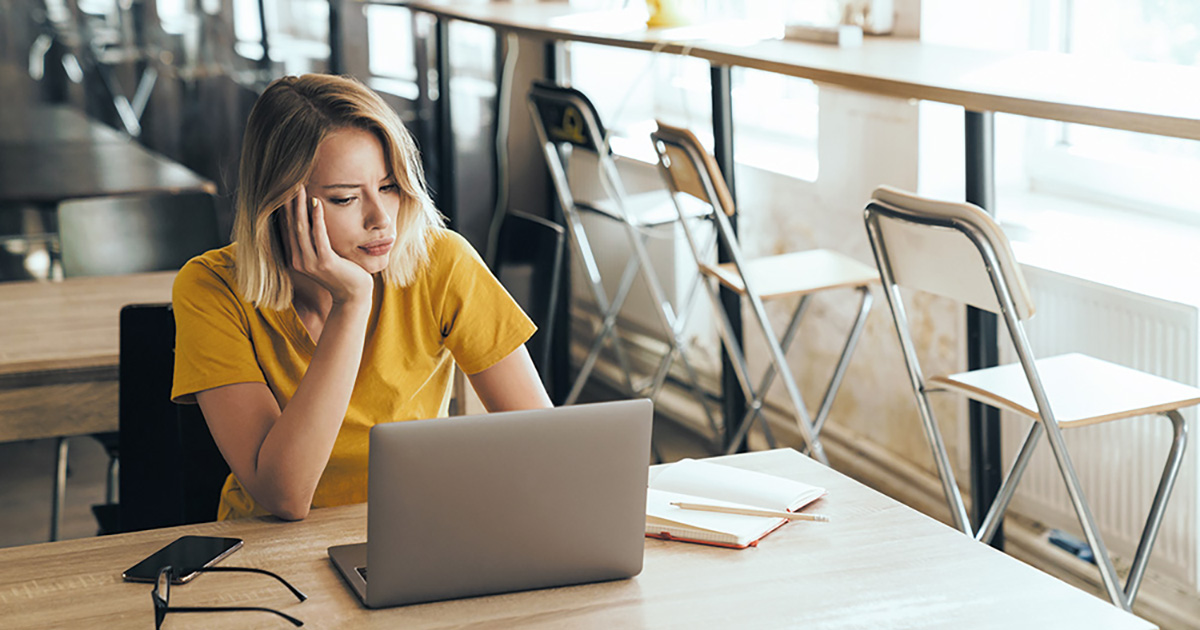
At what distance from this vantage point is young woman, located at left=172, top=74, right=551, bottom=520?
1.59 m

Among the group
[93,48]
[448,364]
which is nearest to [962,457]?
[448,364]

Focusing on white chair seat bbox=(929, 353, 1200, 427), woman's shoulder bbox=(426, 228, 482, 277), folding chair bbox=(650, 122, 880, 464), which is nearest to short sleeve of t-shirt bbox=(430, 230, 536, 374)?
woman's shoulder bbox=(426, 228, 482, 277)

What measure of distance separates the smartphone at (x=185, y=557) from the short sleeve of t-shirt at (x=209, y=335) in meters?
0.24

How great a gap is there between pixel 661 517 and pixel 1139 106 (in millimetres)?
1036

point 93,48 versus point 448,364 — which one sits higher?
point 93,48

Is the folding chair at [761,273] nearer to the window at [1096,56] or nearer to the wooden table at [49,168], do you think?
the window at [1096,56]

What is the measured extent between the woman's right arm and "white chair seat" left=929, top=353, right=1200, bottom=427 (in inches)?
43.7

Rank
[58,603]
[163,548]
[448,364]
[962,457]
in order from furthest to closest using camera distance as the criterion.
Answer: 1. [962,457]
2. [448,364]
3. [163,548]
4. [58,603]

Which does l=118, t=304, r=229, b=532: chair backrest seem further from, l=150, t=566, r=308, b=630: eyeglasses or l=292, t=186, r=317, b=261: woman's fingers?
l=150, t=566, r=308, b=630: eyeglasses

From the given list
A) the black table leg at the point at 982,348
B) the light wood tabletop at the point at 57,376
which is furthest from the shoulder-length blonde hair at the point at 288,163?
the black table leg at the point at 982,348

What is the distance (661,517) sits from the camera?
147 centimetres

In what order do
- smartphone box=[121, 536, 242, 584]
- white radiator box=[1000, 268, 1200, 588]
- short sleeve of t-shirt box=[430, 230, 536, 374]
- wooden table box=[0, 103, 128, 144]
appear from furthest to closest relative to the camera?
wooden table box=[0, 103, 128, 144] < white radiator box=[1000, 268, 1200, 588] < short sleeve of t-shirt box=[430, 230, 536, 374] < smartphone box=[121, 536, 242, 584]

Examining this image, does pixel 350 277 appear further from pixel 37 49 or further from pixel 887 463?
pixel 37 49

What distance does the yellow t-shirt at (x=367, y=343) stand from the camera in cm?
165
